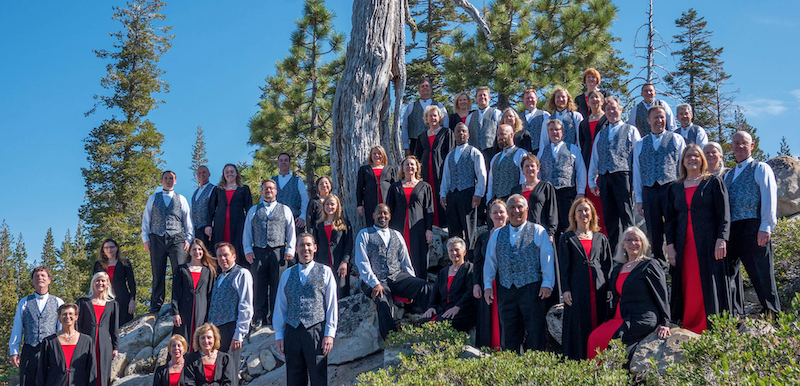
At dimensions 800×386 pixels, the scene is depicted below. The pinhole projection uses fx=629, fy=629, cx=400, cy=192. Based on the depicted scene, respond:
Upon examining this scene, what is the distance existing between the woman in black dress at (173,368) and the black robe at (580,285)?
12.7ft

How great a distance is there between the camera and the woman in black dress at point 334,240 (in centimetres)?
835

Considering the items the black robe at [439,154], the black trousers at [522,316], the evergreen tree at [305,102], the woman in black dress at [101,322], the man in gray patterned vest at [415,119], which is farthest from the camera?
the evergreen tree at [305,102]

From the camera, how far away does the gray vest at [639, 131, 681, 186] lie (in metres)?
6.50

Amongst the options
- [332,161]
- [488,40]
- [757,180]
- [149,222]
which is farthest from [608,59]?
[149,222]

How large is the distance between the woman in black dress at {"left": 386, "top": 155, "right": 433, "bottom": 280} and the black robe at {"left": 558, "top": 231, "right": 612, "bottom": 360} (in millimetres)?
2354

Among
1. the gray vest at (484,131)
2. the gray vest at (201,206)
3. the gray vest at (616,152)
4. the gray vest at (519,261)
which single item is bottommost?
the gray vest at (519,261)

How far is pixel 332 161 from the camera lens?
10.5 metres

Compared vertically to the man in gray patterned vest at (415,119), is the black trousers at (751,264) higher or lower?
lower

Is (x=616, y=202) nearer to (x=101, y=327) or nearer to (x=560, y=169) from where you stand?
(x=560, y=169)

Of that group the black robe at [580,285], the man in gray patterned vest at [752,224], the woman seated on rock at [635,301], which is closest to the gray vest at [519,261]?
the black robe at [580,285]

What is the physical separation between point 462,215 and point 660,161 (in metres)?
2.58

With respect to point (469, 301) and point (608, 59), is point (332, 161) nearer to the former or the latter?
point (469, 301)

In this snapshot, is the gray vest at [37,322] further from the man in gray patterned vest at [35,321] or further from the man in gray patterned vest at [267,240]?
the man in gray patterned vest at [267,240]

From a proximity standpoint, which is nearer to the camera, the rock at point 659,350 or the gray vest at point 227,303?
the rock at point 659,350
